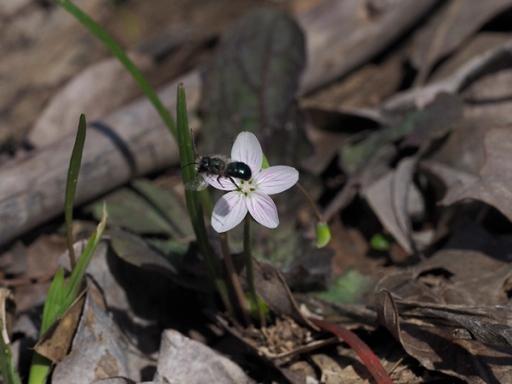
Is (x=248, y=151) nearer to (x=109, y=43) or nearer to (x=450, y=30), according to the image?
(x=109, y=43)

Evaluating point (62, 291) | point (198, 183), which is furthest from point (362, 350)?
point (62, 291)

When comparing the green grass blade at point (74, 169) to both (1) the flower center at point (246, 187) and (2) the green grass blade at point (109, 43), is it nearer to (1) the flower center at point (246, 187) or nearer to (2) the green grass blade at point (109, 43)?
(1) the flower center at point (246, 187)

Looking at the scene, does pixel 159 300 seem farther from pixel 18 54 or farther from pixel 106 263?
pixel 18 54

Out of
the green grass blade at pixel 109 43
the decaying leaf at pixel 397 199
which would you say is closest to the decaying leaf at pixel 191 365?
the green grass blade at pixel 109 43

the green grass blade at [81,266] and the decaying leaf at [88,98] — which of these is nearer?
the green grass blade at [81,266]

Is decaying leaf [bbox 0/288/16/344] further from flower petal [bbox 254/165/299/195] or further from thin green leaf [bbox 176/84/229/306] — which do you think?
flower petal [bbox 254/165/299/195]

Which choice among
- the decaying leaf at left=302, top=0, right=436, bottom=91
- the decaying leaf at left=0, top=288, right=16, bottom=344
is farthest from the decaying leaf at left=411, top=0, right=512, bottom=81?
the decaying leaf at left=0, top=288, right=16, bottom=344

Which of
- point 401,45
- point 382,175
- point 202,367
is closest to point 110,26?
point 401,45
